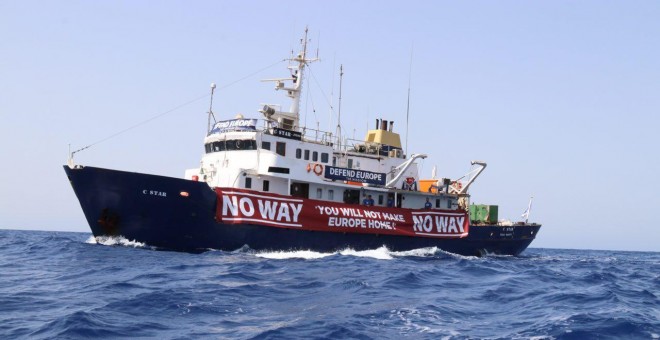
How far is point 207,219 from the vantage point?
23.5 metres

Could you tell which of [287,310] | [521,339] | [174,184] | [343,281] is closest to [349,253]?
[174,184]

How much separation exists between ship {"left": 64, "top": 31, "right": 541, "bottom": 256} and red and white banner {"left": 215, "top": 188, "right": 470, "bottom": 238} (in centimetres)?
4

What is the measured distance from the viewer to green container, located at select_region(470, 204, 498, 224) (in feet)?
113

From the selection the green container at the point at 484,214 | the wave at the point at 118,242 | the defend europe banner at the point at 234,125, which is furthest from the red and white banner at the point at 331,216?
the green container at the point at 484,214

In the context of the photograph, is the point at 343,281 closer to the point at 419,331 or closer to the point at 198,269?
the point at 198,269

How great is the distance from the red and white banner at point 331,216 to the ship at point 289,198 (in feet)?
0.13

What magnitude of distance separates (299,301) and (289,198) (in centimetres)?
1302

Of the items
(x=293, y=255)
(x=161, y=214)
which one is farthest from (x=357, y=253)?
(x=161, y=214)

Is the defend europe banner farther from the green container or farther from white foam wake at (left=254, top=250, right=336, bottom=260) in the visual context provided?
the green container

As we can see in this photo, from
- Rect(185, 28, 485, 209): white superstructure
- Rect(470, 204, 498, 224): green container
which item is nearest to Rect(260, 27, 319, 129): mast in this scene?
Rect(185, 28, 485, 209): white superstructure

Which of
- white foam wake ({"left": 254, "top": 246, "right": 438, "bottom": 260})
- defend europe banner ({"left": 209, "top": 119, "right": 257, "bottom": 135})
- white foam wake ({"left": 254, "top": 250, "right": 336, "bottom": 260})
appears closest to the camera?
white foam wake ({"left": 254, "top": 250, "right": 336, "bottom": 260})

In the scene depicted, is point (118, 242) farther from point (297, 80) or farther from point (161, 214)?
point (297, 80)

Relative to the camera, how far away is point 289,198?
990 inches

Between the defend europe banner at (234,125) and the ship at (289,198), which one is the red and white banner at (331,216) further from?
the defend europe banner at (234,125)
